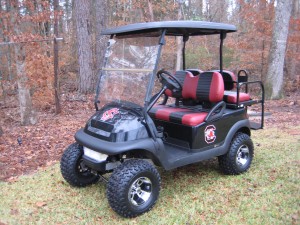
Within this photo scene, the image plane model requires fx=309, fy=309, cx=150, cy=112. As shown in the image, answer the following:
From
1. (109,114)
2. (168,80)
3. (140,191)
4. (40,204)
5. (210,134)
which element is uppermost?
(168,80)

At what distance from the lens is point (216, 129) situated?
3.78 meters

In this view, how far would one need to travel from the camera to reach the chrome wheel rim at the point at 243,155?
4099 millimetres

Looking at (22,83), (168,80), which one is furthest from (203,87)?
(22,83)

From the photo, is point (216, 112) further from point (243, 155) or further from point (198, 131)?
point (243, 155)

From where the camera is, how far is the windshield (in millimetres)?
3340

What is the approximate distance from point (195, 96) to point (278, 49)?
6215 mm

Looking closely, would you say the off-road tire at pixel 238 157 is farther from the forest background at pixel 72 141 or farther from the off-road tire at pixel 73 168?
the off-road tire at pixel 73 168

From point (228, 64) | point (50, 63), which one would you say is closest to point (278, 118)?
point (50, 63)

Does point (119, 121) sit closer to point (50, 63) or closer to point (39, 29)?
point (50, 63)

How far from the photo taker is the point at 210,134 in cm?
372

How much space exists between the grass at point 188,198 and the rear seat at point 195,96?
32.6 inches

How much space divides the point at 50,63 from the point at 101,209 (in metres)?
5.53

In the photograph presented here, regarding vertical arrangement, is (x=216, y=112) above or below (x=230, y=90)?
below

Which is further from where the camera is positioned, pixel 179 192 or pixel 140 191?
pixel 179 192
